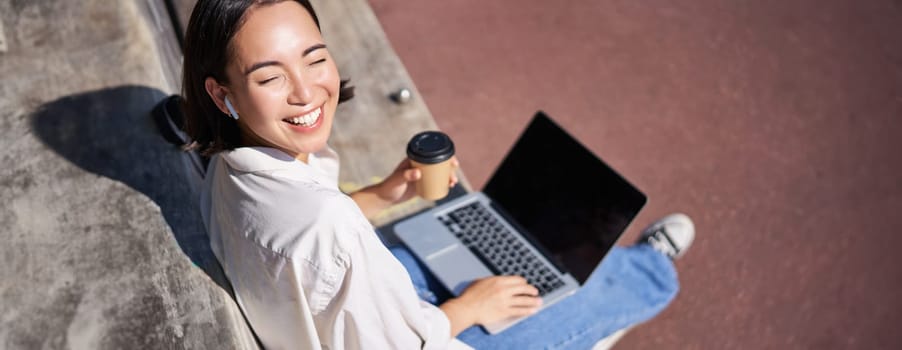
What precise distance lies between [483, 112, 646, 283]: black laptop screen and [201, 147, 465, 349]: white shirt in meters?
0.76

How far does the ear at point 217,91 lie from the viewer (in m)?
1.67

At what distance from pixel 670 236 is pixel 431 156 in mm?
1161

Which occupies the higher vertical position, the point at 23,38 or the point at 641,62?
the point at 23,38

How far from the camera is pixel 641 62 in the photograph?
462 cm

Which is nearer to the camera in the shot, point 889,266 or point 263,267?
point 263,267

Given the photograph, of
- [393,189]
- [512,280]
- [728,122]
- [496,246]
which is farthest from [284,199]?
[728,122]

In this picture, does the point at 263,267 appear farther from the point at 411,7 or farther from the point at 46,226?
the point at 411,7

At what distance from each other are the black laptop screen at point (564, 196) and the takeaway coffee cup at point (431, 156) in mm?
398

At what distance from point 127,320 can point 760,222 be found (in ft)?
9.98

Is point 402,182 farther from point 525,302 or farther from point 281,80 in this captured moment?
point 281,80

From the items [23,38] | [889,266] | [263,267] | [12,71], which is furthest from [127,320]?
[889,266]

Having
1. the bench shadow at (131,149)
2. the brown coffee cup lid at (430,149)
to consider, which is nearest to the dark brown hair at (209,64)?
the bench shadow at (131,149)

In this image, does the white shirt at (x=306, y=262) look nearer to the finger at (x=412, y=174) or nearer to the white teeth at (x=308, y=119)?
the white teeth at (x=308, y=119)

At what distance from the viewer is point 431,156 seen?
7.37ft
